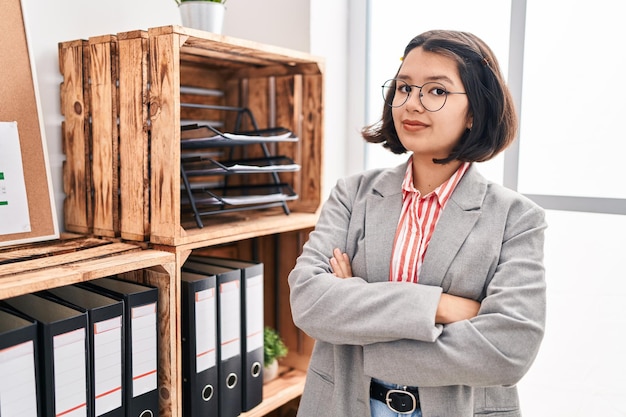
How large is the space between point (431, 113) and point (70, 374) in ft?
3.20

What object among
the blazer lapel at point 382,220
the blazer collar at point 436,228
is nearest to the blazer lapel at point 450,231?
the blazer collar at point 436,228

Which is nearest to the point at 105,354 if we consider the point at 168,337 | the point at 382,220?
the point at 168,337

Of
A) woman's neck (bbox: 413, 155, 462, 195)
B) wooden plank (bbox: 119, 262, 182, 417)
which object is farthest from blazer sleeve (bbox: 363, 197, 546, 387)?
wooden plank (bbox: 119, 262, 182, 417)

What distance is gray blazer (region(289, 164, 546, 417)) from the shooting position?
46.4 inches

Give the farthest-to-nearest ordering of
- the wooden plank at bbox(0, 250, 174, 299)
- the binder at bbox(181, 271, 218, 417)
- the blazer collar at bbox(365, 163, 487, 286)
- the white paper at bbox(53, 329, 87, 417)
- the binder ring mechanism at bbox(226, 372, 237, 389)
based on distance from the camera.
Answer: the binder ring mechanism at bbox(226, 372, 237, 389) < the binder at bbox(181, 271, 218, 417) < the blazer collar at bbox(365, 163, 487, 286) < the white paper at bbox(53, 329, 87, 417) < the wooden plank at bbox(0, 250, 174, 299)

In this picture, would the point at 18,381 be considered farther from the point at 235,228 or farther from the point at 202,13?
the point at 202,13

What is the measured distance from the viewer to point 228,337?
164 centimetres

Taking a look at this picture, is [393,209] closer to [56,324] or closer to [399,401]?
[399,401]

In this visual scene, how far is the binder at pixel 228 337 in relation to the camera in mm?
1617

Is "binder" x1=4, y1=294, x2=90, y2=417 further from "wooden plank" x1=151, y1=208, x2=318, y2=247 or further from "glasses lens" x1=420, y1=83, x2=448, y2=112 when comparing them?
"glasses lens" x1=420, y1=83, x2=448, y2=112

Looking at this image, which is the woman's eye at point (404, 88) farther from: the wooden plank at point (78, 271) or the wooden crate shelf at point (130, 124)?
the wooden plank at point (78, 271)

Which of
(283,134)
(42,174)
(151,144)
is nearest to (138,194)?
(151,144)

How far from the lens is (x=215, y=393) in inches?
63.2

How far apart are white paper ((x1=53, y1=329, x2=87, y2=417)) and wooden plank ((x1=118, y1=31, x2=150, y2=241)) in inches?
13.0
